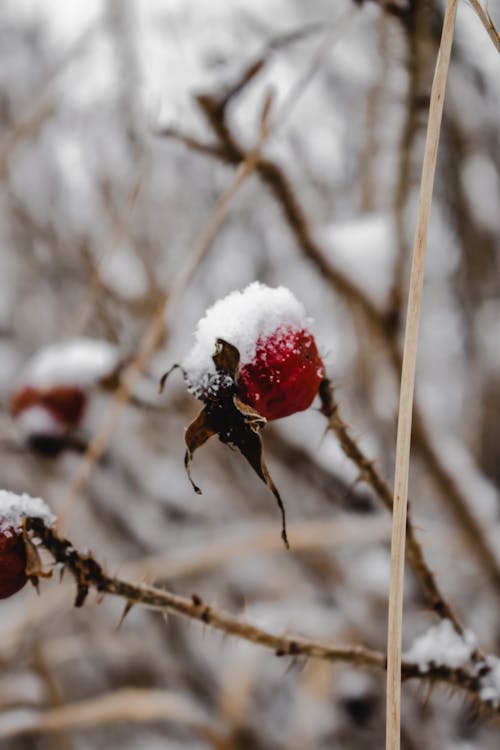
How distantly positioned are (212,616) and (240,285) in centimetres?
192

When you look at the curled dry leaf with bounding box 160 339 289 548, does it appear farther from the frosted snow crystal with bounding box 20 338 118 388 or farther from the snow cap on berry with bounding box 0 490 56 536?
the frosted snow crystal with bounding box 20 338 118 388

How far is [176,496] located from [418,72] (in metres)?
1.45

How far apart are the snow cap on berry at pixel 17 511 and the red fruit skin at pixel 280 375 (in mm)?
120

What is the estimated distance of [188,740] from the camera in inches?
81.8

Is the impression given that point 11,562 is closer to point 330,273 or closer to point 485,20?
point 485,20

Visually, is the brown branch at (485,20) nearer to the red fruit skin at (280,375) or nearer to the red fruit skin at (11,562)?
the red fruit skin at (280,375)

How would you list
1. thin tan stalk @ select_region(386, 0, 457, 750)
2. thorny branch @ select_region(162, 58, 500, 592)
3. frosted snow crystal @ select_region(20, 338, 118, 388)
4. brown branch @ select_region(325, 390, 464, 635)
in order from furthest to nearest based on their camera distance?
frosted snow crystal @ select_region(20, 338, 118, 388)
thorny branch @ select_region(162, 58, 500, 592)
brown branch @ select_region(325, 390, 464, 635)
thin tan stalk @ select_region(386, 0, 457, 750)

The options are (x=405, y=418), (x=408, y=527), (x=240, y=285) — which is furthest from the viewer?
(x=240, y=285)

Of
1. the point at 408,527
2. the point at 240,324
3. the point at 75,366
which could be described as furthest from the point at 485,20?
the point at 75,366

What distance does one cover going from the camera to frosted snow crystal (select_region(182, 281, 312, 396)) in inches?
14.4

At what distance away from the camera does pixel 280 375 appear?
14.8 inches

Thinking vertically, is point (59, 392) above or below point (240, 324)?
above

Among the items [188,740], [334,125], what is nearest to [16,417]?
[188,740]

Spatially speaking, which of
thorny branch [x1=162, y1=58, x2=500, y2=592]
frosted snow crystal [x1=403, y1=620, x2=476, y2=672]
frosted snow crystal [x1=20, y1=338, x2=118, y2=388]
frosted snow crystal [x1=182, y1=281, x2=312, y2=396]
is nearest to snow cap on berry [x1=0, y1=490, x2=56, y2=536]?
frosted snow crystal [x1=182, y1=281, x2=312, y2=396]
